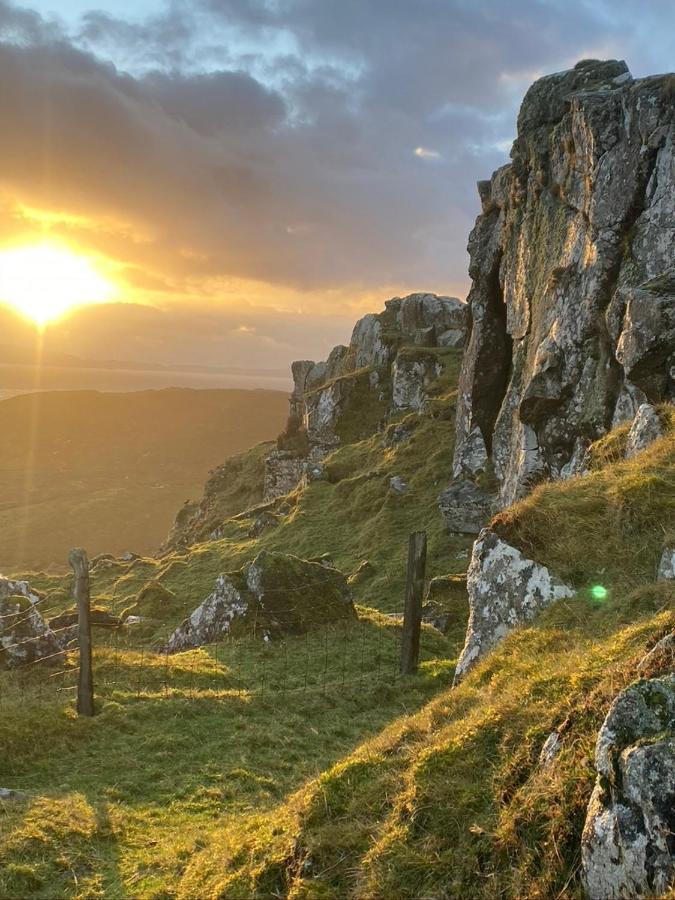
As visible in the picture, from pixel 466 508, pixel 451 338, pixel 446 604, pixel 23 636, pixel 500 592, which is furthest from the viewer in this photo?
pixel 451 338

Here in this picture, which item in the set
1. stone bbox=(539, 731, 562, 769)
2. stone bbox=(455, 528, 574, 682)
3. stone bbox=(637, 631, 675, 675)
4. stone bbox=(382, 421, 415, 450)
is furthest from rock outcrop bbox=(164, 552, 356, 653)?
stone bbox=(382, 421, 415, 450)

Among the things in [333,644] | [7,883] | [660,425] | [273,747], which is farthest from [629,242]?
[7,883]

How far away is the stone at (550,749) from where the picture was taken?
6.54 metres

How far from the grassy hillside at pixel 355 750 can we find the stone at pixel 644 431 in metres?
0.40

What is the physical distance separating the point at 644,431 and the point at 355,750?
38.4 feet

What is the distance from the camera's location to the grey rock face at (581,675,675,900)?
5016 mm

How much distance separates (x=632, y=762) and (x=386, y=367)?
228 feet

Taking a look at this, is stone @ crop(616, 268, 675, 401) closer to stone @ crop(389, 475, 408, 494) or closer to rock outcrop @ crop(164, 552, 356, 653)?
rock outcrop @ crop(164, 552, 356, 653)

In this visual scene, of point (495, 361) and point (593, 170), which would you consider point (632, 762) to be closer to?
point (593, 170)

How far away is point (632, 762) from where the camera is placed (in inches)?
214

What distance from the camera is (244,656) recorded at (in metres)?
20.0

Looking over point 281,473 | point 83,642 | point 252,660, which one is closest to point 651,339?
point 252,660

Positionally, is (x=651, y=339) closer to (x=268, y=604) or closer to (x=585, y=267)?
(x=585, y=267)

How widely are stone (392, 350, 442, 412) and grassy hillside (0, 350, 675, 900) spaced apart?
43.8 metres
